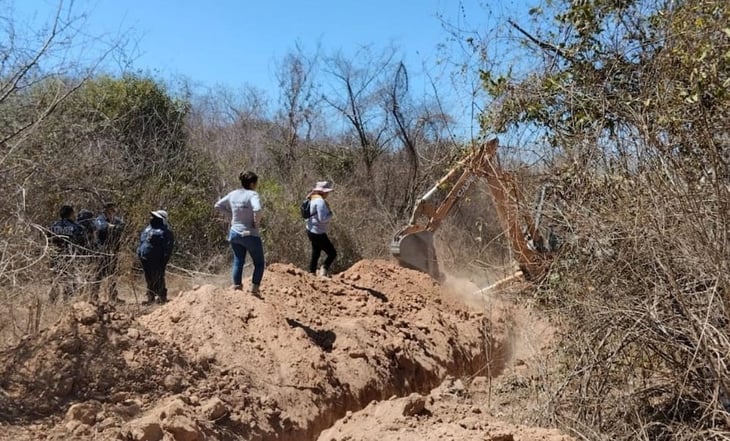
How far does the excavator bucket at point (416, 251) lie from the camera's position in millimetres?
11695

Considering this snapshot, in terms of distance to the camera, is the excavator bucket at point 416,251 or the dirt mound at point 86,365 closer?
the dirt mound at point 86,365

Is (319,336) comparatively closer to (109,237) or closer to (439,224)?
(109,237)

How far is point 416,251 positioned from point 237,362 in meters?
5.00

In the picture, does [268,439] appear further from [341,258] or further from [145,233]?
[341,258]

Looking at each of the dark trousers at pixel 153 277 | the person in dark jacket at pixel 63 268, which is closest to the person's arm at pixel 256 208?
the person in dark jacket at pixel 63 268

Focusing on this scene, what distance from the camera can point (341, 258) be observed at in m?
16.7

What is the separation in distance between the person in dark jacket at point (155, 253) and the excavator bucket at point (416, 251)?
139 inches


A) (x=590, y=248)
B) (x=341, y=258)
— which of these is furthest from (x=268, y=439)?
(x=341, y=258)

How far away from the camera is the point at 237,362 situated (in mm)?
7438

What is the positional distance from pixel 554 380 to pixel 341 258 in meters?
10.7

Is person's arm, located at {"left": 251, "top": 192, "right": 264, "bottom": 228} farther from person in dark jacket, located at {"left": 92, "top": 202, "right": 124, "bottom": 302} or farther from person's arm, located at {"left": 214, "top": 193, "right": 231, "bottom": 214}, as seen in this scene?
person in dark jacket, located at {"left": 92, "top": 202, "right": 124, "bottom": 302}

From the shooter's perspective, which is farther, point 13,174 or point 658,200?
point 13,174

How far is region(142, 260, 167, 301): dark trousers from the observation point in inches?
416

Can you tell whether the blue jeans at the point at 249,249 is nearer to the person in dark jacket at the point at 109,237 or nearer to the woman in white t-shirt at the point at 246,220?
the woman in white t-shirt at the point at 246,220
